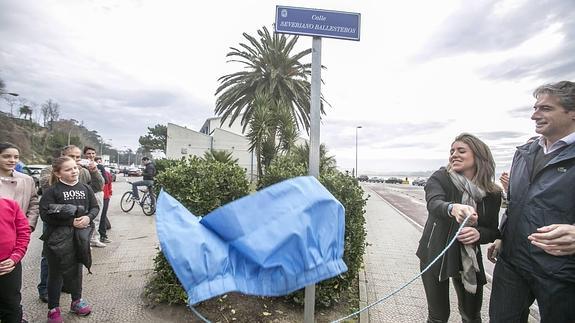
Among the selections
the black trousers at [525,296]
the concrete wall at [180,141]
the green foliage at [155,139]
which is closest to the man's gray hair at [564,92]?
the black trousers at [525,296]

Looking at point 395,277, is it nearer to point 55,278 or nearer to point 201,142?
point 55,278

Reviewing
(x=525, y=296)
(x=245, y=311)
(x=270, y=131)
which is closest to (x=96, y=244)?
(x=245, y=311)

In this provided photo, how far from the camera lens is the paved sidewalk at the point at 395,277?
3689mm

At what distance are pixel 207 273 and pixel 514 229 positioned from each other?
6.67 ft

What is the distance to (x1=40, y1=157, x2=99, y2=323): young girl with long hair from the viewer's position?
3100mm

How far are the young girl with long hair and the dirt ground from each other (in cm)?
87

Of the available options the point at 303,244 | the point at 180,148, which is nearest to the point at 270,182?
the point at 303,244

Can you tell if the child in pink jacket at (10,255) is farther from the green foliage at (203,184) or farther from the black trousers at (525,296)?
the black trousers at (525,296)

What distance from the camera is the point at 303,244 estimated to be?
1.40 meters

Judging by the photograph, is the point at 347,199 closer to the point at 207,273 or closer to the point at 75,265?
the point at 207,273

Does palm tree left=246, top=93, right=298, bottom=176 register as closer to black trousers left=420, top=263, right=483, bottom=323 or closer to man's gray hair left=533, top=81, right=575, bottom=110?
black trousers left=420, top=263, right=483, bottom=323

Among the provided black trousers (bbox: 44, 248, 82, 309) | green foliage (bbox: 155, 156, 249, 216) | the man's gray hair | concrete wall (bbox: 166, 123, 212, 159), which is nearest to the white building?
concrete wall (bbox: 166, 123, 212, 159)

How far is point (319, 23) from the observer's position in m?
2.60

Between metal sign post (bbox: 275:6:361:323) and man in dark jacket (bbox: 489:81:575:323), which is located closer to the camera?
man in dark jacket (bbox: 489:81:575:323)
